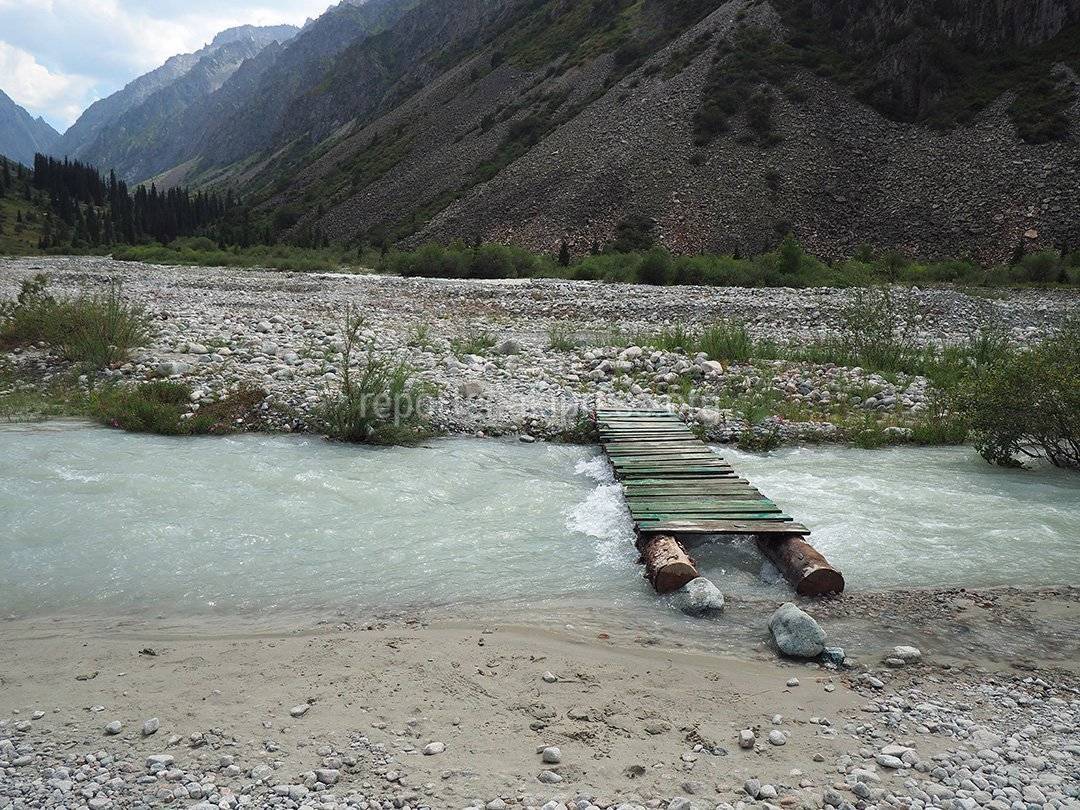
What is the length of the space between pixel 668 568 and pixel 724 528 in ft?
3.43

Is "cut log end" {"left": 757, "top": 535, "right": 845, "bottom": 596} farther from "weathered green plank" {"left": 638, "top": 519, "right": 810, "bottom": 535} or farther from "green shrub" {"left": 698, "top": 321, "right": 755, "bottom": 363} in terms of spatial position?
"green shrub" {"left": 698, "top": 321, "right": 755, "bottom": 363}

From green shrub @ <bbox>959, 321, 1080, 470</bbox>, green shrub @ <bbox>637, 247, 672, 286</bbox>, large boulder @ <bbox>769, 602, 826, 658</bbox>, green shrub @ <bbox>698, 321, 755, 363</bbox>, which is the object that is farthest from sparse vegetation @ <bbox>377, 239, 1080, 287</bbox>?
large boulder @ <bbox>769, 602, 826, 658</bbox>

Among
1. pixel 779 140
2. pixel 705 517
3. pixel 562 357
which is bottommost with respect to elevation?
pixel 705 517

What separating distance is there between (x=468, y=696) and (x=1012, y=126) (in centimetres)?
5113

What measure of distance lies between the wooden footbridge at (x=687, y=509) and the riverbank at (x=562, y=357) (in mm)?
1593

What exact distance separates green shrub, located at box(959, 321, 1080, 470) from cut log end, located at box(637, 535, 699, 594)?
229 inches

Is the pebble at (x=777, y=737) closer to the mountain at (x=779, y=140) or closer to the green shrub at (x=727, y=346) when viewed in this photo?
the green shrub at (x=727, y=346)

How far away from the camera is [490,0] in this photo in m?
129

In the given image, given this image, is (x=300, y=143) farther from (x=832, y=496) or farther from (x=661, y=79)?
(x=832, y=496)

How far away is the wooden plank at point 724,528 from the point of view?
639cm

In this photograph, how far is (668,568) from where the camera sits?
18.7ft

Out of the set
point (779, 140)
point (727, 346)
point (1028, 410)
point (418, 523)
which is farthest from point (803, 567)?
point (779, 140)

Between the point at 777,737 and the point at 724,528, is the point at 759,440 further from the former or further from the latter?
the point at 777,737

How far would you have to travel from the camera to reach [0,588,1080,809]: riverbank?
336 centimetres
